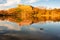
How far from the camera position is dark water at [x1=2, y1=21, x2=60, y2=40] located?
13.7 feet

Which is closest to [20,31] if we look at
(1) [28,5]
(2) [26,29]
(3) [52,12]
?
(2) [26,29]

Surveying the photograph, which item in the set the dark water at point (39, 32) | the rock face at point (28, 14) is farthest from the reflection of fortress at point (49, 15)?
the dark water at point (39, 32)

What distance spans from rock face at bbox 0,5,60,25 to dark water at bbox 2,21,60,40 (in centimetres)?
17

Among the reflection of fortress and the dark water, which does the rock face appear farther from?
the dark water

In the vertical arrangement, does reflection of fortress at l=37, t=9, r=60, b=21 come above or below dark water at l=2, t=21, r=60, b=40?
above

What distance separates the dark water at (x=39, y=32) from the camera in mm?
4164

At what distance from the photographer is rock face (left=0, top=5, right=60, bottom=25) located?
4.39 metres

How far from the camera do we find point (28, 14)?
4402mm

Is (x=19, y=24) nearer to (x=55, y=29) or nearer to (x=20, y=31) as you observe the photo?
(x=20, y=31)

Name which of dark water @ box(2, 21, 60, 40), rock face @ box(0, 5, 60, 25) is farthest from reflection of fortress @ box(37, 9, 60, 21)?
dark water @ box(2, 21, 60, 40)

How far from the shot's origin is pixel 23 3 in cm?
446

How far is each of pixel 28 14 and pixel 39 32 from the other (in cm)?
73

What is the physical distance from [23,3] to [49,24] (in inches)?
45.8

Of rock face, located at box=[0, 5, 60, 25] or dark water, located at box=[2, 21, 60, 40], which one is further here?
rock face, located at box=[0, 5, 60, 25]
